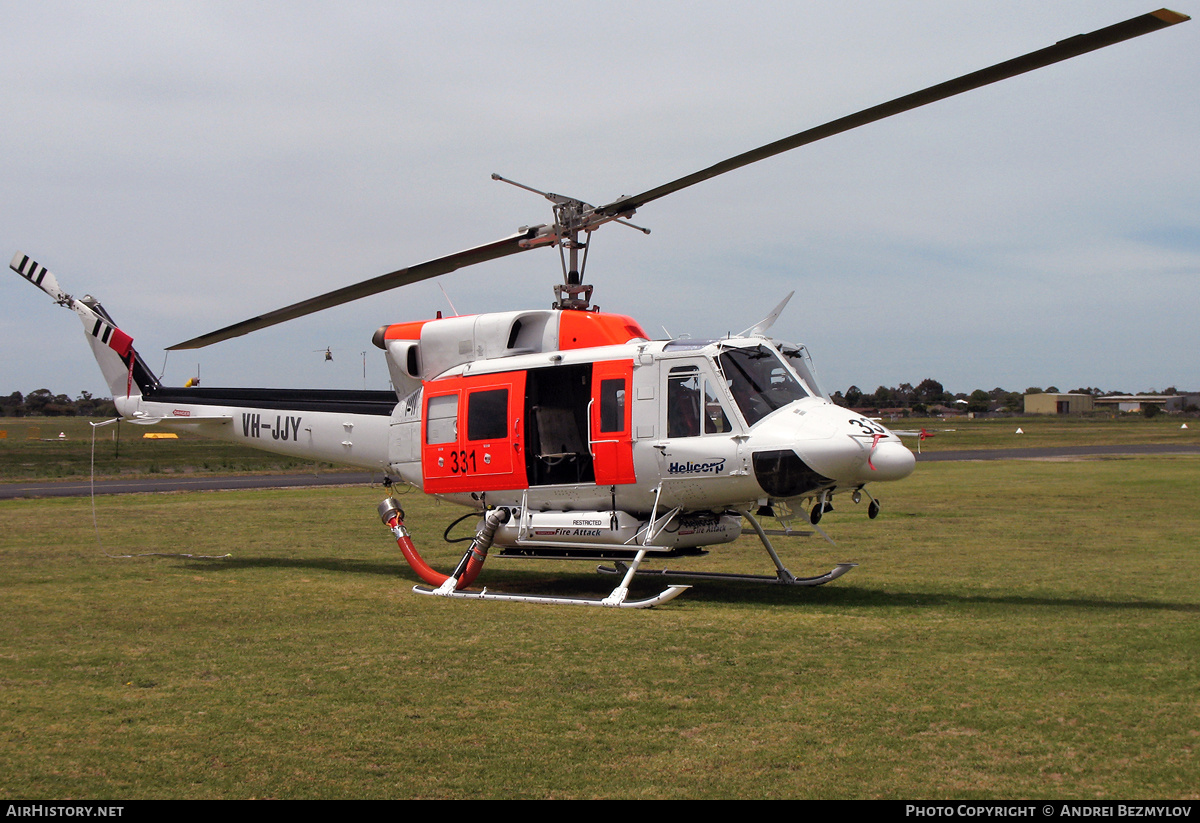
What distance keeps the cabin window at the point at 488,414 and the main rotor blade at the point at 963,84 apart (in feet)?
10.8

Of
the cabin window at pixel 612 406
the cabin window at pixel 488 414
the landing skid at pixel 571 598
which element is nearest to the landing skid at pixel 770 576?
the landing skid at pixel 571 598

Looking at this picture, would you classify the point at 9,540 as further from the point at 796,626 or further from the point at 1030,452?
the point at 1030,452

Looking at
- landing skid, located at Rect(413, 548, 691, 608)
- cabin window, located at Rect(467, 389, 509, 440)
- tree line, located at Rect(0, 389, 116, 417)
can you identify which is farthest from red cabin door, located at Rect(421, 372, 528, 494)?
tree line, located at Rect(0, 389, 116, 417)

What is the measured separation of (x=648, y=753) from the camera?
5.42 metres

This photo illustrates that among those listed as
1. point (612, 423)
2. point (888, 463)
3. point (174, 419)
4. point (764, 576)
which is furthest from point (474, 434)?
point (174, 419)

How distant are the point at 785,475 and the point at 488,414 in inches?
149

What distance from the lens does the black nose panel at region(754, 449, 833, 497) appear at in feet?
31.7

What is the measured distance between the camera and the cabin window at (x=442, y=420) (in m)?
12.0

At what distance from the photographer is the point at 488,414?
11.6m

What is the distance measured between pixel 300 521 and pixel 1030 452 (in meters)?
38.2

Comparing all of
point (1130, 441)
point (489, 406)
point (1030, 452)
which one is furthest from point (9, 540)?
point (1130, 441)

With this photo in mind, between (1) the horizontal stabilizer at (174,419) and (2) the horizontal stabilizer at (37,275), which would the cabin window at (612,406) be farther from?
(2) the horizontal stabilizer at (37,275)

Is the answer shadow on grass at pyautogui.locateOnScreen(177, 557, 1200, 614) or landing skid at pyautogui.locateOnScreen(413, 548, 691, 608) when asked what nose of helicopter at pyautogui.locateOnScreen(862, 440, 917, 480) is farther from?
landing skid at pyautogui.locateOnScreen(413, 548, 691, 608)

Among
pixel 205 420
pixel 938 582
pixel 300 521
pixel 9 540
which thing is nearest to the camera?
pixel 938 582
